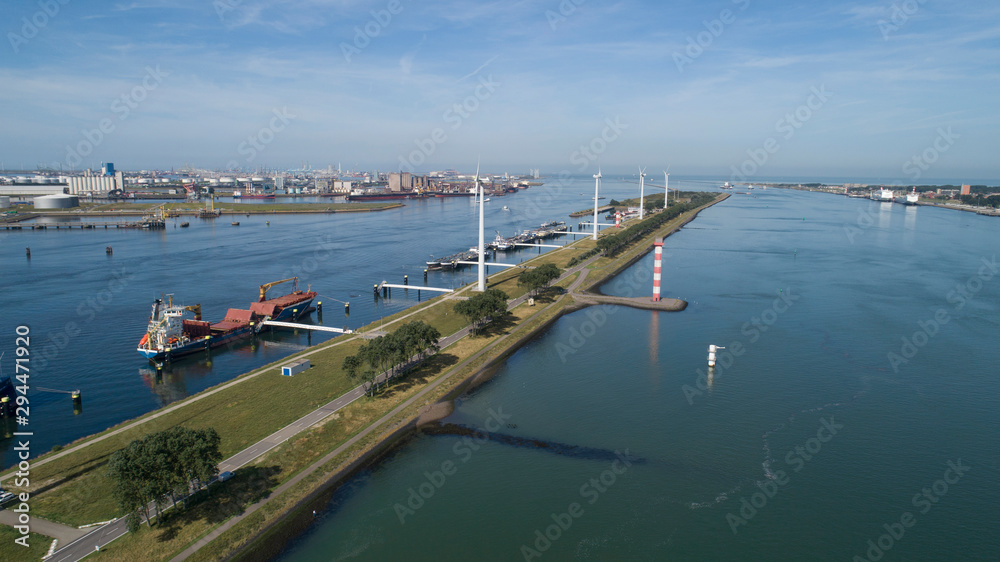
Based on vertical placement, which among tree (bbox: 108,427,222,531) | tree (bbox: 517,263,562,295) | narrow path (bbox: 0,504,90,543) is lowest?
narrow path (bbox: 0,504,90,543)

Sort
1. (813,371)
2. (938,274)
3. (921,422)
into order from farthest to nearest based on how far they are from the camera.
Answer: (938,274), (813,371), (921,422)

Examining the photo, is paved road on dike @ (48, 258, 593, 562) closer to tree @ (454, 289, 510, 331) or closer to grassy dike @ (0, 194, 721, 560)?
grassy dike @ (0, 194, 721, 560)

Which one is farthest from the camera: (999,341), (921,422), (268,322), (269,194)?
(269,194)

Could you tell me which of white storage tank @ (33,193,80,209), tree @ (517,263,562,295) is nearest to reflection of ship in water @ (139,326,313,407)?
tree @ (517,263,562,295)

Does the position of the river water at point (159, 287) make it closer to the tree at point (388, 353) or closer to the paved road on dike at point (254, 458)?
the paved road on dike at point (254, 458)

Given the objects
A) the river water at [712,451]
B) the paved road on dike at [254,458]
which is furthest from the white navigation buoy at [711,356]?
the paved road on dike at [254,458]

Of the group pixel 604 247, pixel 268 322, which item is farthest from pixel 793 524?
pixel 604 247

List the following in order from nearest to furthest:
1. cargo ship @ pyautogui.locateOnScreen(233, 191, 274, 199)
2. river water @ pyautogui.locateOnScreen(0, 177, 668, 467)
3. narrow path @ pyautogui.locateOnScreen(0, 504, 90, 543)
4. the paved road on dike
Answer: the paved road on dike → narrow path @ pyautogui.locateOnScreen(0, 504, 90, 543) → river water @ pyautogui.locateOnScreen(0, 177, 668, 467) → cargo ship @ pyautogui.locateOnScreen(233, 191, 274, 199)

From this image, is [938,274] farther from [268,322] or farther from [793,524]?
[268,322]
